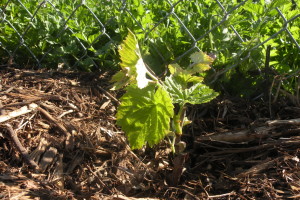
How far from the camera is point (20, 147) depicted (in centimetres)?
154

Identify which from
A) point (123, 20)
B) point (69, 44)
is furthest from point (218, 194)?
point (69, 44)

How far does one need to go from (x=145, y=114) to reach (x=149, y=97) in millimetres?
71

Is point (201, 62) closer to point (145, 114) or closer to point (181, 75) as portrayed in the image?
point (181, 75)

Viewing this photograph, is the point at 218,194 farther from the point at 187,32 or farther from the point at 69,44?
the point at 69,44

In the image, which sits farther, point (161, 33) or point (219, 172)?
point (161, 33)

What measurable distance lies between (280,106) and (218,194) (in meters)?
0.57

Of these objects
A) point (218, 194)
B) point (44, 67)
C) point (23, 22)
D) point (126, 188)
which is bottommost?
point (218, 194)

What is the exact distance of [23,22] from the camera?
7.88 feet

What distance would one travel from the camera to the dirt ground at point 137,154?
142 cm

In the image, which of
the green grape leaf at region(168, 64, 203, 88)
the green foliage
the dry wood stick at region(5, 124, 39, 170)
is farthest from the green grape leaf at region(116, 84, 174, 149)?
the dry wood stick at region(5, 124, 39, 170)

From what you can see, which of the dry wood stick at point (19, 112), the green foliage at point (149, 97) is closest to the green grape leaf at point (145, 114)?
the green foliage at point (149, 97)

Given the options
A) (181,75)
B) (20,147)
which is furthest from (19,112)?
(181,75)

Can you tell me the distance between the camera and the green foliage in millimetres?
1360

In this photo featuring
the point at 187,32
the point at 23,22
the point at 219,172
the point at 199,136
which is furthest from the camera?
the point at 23,22
